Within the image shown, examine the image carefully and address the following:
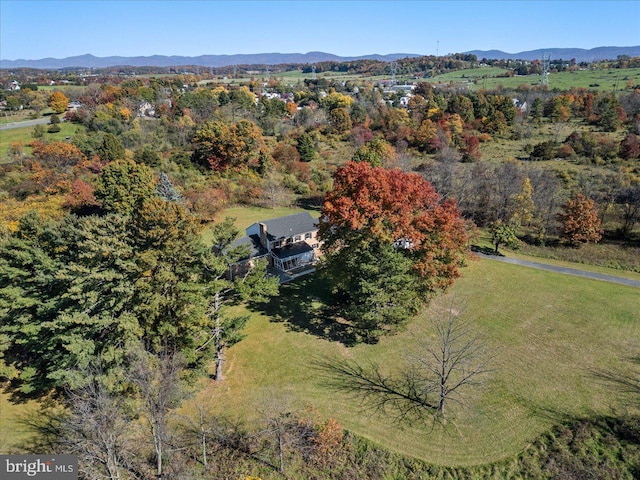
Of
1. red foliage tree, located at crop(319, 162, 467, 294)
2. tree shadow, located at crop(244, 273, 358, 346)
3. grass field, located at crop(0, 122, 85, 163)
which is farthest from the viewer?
grass field, located at crop(0, 122, 85, 163)

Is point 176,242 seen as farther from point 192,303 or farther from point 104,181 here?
point 104,181

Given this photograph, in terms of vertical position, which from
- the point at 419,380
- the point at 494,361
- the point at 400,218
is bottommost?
the point at 419,380

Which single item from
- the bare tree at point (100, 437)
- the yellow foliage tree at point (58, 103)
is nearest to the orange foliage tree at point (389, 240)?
the bare tree at point (100, 437)

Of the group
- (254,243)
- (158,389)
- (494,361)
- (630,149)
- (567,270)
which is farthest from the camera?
(630,149)

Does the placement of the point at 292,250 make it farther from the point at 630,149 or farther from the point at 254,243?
the point at 630,149

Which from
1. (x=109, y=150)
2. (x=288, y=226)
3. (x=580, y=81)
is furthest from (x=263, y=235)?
(x=580, y=81)

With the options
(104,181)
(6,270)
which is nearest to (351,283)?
(6,270)

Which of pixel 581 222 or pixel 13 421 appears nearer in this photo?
pixel 13 421

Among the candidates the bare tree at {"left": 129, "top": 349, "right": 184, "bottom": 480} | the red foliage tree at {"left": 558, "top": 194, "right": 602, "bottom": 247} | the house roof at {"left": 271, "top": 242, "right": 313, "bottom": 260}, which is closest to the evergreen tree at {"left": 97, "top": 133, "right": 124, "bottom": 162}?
the house roof at {"left": 271, "top": 242, "right": 313, "bottom": 260}

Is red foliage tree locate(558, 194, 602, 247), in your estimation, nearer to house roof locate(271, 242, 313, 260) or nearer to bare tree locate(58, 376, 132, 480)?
house roof locate(271, 242, 313, 260)
